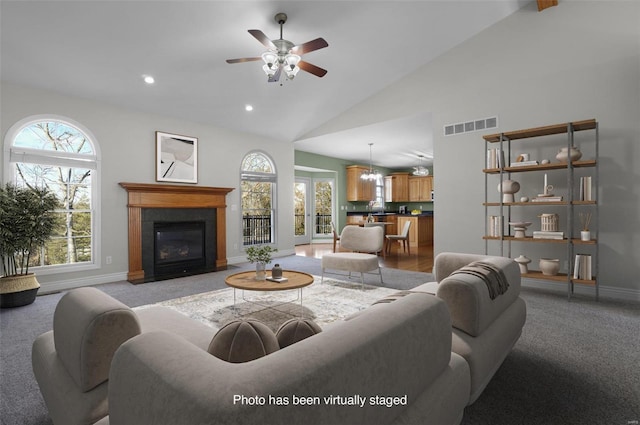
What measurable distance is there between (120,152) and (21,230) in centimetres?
180

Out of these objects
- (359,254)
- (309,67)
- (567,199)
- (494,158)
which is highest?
(309,67)

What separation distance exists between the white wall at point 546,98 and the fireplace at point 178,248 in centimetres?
427

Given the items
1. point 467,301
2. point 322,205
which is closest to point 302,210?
point 322,205

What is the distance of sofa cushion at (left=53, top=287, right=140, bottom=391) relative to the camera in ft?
3.55

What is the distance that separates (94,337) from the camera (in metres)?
1.08

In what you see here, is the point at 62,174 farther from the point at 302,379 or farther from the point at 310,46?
the point at 302,379

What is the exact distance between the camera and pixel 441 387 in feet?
3.71

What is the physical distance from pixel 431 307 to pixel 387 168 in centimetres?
1114

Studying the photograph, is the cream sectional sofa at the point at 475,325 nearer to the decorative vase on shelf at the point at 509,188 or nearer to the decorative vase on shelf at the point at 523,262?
the decorative vase on shelf at the point at 523,262

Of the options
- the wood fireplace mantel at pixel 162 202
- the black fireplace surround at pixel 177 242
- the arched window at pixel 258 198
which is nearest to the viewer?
the wood fireplace mantel at pixel 162 202

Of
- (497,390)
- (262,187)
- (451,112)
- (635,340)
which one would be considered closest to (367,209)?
(262,187)

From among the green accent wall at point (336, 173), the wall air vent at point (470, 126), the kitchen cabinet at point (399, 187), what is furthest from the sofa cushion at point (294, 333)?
the kitchen cabinet at point (399, 187)

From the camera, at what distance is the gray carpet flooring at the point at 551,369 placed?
167 cm

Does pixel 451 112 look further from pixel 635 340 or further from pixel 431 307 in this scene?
pixel 431 307
